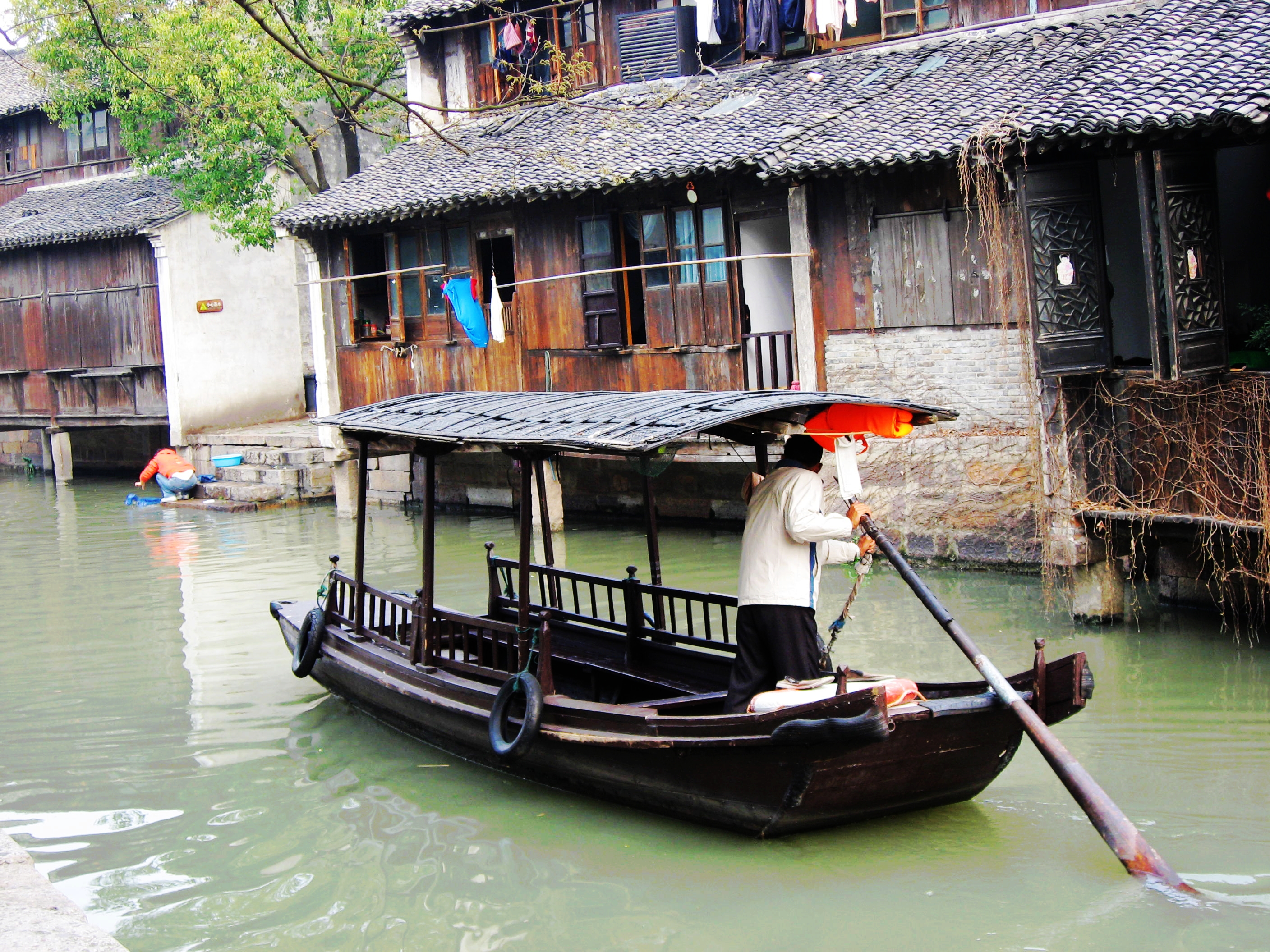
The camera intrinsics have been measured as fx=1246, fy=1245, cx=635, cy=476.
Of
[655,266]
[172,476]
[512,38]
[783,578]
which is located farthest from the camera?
[172,476]

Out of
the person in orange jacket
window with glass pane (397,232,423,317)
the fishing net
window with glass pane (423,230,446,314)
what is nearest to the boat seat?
the fishing net

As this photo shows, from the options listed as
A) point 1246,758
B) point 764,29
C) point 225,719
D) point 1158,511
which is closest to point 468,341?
point 764,29

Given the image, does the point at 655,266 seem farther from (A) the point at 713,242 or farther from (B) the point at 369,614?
(B) the point at 369,614

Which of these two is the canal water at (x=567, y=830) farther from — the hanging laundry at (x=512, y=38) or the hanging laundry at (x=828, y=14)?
the hanging laundry at (x=512, y=38)

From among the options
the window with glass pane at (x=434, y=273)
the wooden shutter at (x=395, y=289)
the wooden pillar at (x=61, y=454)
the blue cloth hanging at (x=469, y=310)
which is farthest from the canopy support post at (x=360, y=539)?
the wooden pillar at (x=61, y=454)

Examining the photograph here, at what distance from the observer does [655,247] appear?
1435 centimetres

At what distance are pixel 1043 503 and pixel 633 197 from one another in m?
6.79

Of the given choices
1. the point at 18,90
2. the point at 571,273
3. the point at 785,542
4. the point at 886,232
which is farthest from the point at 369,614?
the point at 18,90

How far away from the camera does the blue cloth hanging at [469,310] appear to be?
15992 mm

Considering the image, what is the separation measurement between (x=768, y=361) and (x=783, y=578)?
26.0 feet

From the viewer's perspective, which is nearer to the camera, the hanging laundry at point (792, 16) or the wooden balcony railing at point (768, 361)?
the wooden balcony railing at point (768, 361)

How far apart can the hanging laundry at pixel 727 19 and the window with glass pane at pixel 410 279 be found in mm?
4933

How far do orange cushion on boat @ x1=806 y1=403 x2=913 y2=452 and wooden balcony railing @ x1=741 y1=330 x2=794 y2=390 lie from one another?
6.96 meters

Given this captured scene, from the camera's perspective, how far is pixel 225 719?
8.45m
